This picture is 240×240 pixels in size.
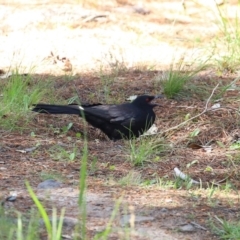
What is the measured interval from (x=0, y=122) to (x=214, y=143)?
73.6 inches

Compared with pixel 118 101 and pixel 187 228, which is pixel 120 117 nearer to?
pixel 118 101

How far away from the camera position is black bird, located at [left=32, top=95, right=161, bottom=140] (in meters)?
6.37

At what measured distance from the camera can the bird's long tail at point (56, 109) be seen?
6.21 metres

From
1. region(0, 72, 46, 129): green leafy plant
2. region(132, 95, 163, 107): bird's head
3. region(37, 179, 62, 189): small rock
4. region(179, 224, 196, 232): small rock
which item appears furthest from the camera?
region(132, 95, 163, 107): bird's head

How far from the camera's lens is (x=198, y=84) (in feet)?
24.0

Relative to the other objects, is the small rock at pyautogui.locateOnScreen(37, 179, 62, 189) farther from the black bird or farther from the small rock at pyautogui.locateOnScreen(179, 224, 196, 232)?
the black bird

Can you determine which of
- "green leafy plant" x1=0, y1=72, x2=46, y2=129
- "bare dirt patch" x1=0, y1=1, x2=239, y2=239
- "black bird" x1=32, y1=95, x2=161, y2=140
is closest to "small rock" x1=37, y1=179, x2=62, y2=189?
Result: "bare dirt patch" x1=0, y1=1, x2=239, y2=239

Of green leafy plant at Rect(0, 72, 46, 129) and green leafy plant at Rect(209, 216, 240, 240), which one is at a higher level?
green leafy plant at Rect(209, 216, 240, 240)

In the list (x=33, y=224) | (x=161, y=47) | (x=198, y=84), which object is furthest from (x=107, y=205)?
(x=161, y=47)

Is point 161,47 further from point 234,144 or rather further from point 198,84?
point 234,144

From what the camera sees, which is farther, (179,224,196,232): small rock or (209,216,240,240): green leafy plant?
(179,224,196,232): small rock

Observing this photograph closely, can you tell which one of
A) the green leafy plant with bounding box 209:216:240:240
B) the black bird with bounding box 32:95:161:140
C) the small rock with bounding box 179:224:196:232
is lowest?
the black bird with bounding box 32:95:161:140

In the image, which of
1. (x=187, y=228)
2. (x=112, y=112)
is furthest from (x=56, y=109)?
(x=187, y=228)

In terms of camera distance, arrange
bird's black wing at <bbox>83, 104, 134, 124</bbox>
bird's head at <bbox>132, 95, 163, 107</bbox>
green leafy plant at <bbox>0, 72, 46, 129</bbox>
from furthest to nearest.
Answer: bird's head at <bbox>132, 95, 163, 107</bbox>, bird's black wing at <bbox>83, 104, 134, 124</bbox>, green leafy plant at <bbox>0, 72, 46, 129</bbox>
